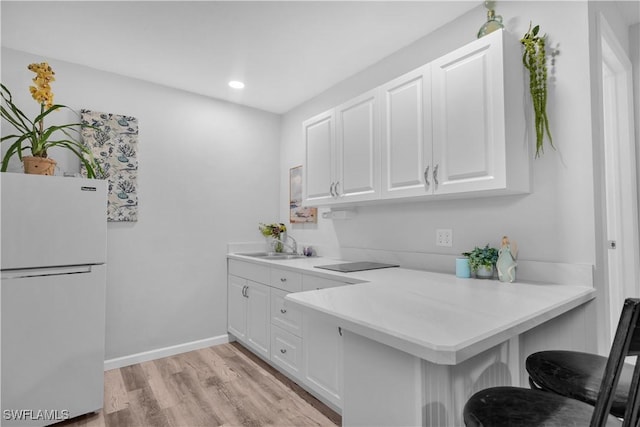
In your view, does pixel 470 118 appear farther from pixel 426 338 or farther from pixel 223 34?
pixel 223 34

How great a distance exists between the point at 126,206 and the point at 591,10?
10.7 ft

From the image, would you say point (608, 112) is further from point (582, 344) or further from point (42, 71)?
point (42, 71)

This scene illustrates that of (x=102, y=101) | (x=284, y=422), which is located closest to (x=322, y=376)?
(x=284, y=422)

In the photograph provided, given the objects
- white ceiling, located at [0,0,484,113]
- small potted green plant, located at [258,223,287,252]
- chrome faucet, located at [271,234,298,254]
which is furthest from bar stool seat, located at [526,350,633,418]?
small potted green plant, located at [258,223,287,252]

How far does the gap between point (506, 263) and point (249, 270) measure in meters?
2.00

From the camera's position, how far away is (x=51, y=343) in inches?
74.5

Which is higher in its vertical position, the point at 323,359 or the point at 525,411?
the point at 525,411

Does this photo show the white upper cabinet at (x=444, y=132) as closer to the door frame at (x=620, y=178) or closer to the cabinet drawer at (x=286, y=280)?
the cabinet drawer at (x=286, y=280)

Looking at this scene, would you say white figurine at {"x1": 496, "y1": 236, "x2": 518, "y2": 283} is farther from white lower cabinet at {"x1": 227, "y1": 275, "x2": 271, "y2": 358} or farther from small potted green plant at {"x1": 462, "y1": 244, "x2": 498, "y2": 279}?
white lower cabinet at {"x1": 227, "y1": 275, "x2": 271, "y2": 358}

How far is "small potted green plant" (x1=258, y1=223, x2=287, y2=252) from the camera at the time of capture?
3471 mm

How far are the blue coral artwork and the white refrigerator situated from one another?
661mm

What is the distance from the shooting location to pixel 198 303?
3.11 meters

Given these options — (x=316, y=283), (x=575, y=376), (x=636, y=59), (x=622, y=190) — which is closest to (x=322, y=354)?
(x=316, y=283)

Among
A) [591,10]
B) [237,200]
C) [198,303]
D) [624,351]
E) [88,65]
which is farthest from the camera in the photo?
[237,200]
